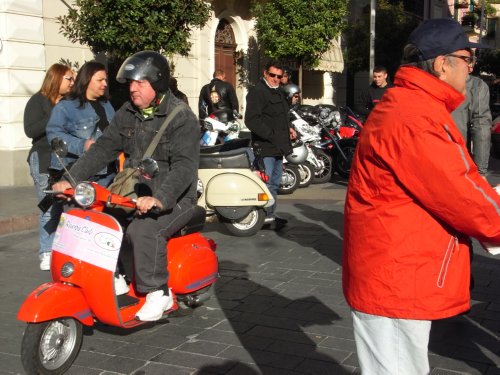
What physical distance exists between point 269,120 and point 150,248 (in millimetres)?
3740

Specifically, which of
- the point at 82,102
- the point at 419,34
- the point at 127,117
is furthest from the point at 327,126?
the point at 419,34

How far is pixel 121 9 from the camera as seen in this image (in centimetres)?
1014

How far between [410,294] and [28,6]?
33.0 feet

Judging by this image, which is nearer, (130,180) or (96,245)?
(96,245)

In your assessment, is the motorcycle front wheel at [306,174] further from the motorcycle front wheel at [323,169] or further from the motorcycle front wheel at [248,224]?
the motorcycle front wheel at [248,224]

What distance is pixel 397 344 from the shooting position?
2375 mm

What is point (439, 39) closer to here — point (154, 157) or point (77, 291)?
point (154, 157)

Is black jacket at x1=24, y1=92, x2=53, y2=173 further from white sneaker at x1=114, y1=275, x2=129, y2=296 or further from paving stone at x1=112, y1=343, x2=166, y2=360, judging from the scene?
paving stone at x1=112, y1=343, x2=166, y2=360

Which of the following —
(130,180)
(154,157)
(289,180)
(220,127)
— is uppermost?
(154,157)

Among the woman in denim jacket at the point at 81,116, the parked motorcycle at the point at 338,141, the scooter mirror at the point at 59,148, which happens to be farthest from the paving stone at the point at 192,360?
the parked motorcycle at the point at 338,141

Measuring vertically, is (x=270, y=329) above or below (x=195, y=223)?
below

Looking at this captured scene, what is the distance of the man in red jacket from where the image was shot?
2.21m

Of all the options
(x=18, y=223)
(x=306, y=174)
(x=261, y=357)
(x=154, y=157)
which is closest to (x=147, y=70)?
(x=154, y=157)

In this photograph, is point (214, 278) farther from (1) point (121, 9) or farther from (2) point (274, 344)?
(1) point (121, 9)
